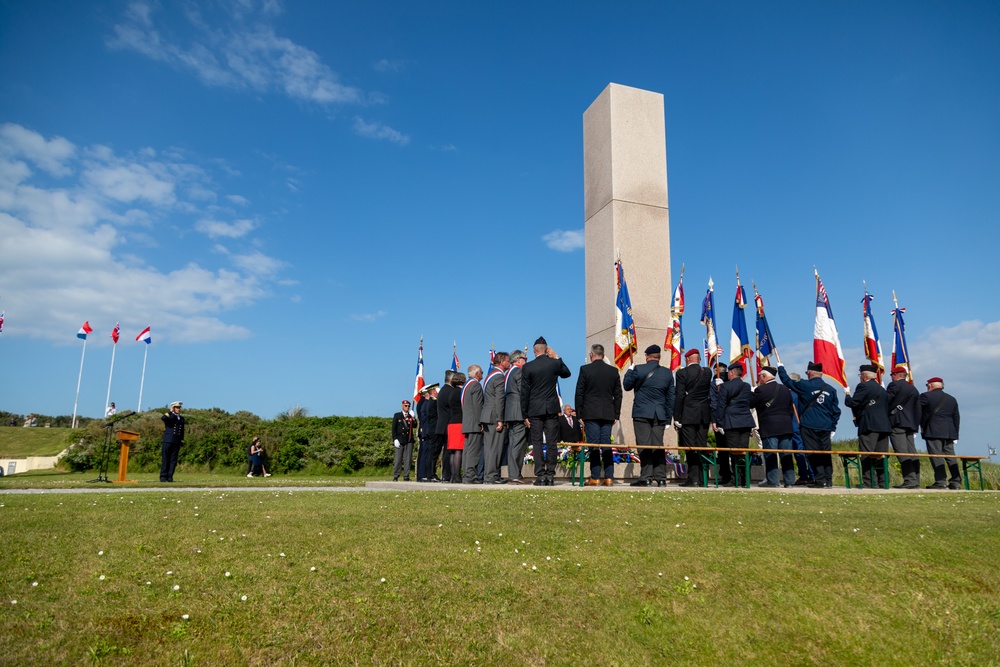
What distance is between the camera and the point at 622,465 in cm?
1402

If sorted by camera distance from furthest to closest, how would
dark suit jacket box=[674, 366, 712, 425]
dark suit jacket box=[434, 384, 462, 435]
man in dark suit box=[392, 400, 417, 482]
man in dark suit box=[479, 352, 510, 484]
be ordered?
man in dark suit box=[392, 400, 417, 482], dark suit jacket box=[434, 384, 462, 435], man in dark suit box=[479, 352, 510, 484], dark suit jacket box=[674, 366, 712, 425]

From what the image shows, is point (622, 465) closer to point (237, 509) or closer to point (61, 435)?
point (237, 509)

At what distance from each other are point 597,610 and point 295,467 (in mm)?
18727

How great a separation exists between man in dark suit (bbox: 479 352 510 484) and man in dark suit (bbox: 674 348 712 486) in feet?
9.41

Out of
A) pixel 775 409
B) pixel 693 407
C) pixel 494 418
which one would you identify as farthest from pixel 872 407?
pixel 494 418

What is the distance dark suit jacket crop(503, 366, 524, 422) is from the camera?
430 inches

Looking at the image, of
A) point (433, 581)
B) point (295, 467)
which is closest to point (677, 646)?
point (433, 581)

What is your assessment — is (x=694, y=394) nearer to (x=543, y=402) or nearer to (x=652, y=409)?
(x=652, y=409)

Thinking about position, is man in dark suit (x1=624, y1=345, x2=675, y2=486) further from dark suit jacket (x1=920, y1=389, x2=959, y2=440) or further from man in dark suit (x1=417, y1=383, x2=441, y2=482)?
dark suit jacket (x1=920, y1=389, x2=959, y2=440)

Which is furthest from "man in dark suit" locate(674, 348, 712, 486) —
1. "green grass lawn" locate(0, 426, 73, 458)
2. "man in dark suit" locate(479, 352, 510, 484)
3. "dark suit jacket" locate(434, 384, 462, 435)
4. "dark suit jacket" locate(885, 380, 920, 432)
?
"green grass lawn" locate(0, 426, 73, 458)

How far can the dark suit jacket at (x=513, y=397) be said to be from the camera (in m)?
10.9

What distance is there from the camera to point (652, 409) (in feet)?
36.7

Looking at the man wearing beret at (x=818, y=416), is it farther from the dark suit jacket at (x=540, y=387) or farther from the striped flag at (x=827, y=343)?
the dark suit jacket at (x=540, y=387)

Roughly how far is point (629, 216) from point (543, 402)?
6.51 metres
